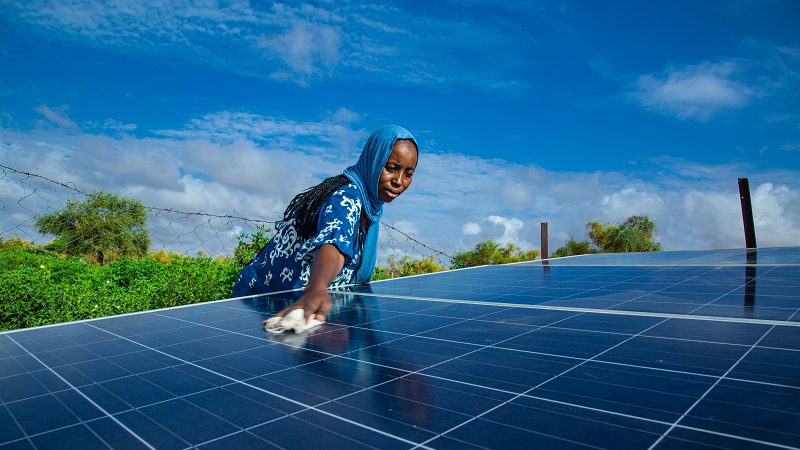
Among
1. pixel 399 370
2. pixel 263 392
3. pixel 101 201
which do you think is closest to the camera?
pixel 263 392

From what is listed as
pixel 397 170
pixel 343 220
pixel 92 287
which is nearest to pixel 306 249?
pixel 343 220

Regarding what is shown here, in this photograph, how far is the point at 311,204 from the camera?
13.3 feet

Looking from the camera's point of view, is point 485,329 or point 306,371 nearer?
point 306,371

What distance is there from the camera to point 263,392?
149 centimetres

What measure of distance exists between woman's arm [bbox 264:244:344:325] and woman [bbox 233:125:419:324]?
1.5 inches

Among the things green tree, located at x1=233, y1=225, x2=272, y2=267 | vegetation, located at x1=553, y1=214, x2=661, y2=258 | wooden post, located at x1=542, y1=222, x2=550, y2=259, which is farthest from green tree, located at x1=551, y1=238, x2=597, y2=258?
green tree, located at x1=233, y1=225, x2=272, y2=267

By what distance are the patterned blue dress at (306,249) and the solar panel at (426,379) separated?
76 centimetres

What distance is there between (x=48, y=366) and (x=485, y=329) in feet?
5.47

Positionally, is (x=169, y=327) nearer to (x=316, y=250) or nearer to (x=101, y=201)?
(x=316, y=250)

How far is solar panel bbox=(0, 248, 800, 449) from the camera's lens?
1.18 meters

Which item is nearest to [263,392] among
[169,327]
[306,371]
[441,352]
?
[306,371]

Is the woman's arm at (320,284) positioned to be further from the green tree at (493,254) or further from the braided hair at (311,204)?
the green tree at (493,254)

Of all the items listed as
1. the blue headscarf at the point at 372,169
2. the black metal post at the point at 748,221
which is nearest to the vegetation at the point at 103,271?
the blue headscarf at the point at 372,169

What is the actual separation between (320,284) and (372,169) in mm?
1407
